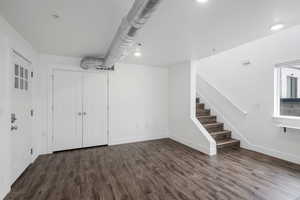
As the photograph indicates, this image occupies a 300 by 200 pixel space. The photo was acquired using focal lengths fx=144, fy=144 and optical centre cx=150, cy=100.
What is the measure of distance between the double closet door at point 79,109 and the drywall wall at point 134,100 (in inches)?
6.8

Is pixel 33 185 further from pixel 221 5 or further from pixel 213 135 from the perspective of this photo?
pixel 213 135

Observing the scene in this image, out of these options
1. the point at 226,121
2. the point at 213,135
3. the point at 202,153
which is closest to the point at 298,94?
the point at 226,121

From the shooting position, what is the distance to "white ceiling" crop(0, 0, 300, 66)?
1.77 metres

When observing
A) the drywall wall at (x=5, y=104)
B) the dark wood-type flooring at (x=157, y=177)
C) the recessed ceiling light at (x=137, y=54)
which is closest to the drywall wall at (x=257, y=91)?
the dark wood-type flooring at (x=157, y=177)

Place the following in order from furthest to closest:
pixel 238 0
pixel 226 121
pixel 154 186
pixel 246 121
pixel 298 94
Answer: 1. pixel 226 121
2. pixel 246 121
3. pixel 298 94
4. pixel 154 186
5. pixel 238 0

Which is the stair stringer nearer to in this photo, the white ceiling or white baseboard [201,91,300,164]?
white baseboard [201,91,300,164]

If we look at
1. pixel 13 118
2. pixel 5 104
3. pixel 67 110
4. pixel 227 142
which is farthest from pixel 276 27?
pixel 67 110

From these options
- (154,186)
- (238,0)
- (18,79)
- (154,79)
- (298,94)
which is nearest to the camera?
(238,0)

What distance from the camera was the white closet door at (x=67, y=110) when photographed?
3793 mm

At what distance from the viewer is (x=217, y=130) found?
4516 millimetres

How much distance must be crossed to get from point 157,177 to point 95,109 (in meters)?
2.62

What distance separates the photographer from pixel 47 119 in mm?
3688

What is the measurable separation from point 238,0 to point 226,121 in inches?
145

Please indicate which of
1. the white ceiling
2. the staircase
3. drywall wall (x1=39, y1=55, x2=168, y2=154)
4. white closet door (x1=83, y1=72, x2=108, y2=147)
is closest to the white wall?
drywall wall (x1=39, y1=55, x2=168, y2=154)
